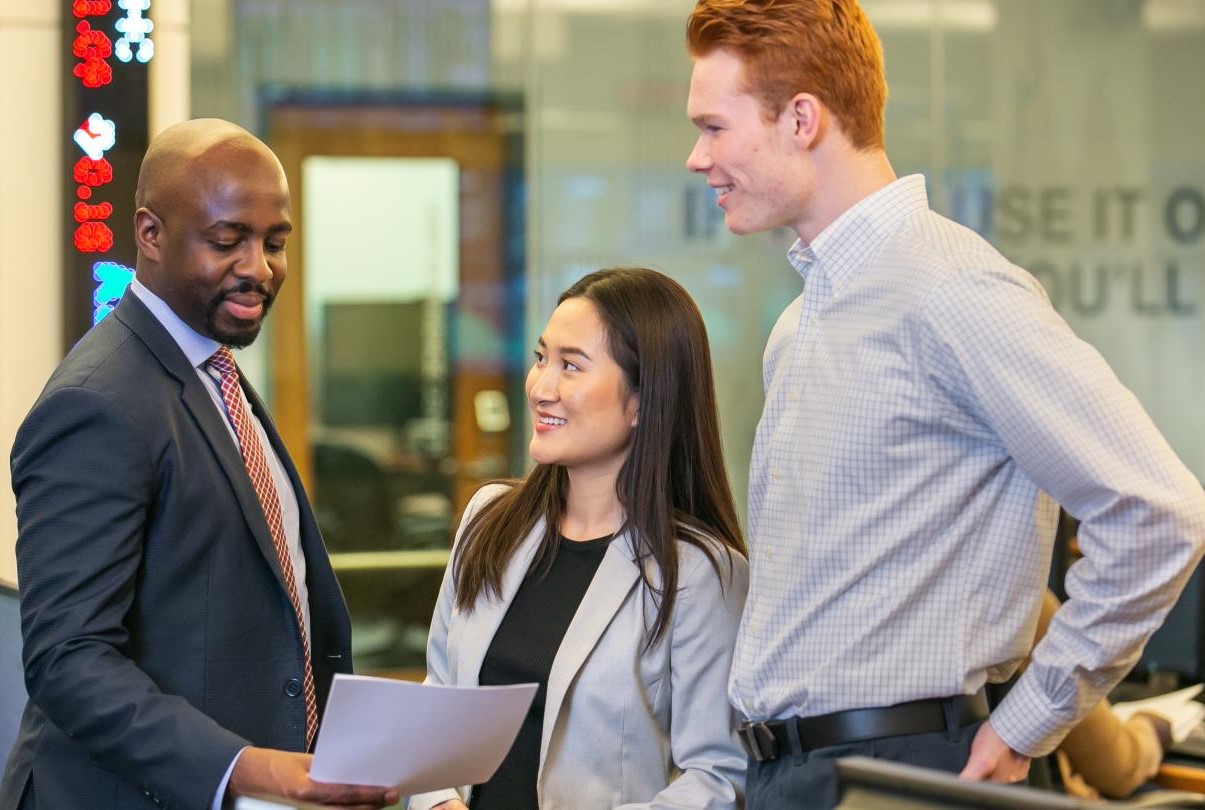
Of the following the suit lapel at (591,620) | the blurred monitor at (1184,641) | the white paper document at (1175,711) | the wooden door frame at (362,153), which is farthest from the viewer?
the wooden door frame at (362,153)

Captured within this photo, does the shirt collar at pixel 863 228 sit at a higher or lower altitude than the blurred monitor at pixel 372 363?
higher

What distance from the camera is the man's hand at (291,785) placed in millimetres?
1823

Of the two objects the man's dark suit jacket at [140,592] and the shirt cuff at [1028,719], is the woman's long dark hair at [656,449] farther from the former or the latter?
the shirt cuff at [1028,719]

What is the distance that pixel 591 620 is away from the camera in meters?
2.20

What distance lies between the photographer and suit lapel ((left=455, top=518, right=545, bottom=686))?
224 centimetres

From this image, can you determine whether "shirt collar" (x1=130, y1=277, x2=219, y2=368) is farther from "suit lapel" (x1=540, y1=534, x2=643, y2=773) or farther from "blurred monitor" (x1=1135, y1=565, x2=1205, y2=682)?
"blurred monitor" (x1=1135, y1=565, x2=1205, y2=682)

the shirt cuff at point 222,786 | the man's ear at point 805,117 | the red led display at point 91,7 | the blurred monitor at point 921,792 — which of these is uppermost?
the red led display at point 91,7

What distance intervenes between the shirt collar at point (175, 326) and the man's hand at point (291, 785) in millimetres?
586

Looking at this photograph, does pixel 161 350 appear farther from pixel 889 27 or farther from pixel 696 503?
pixel 889 27

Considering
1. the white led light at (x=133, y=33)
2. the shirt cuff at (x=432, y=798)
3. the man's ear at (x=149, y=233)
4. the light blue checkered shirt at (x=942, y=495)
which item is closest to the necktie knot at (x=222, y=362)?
the man's ear at (x=149, y=233)

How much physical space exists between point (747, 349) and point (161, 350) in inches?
145

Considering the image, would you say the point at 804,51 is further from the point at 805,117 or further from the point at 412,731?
the point at 412,731

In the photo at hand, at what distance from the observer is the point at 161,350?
6.73 ft

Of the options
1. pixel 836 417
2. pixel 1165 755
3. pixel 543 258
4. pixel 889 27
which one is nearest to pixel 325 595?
pixel 836 417
